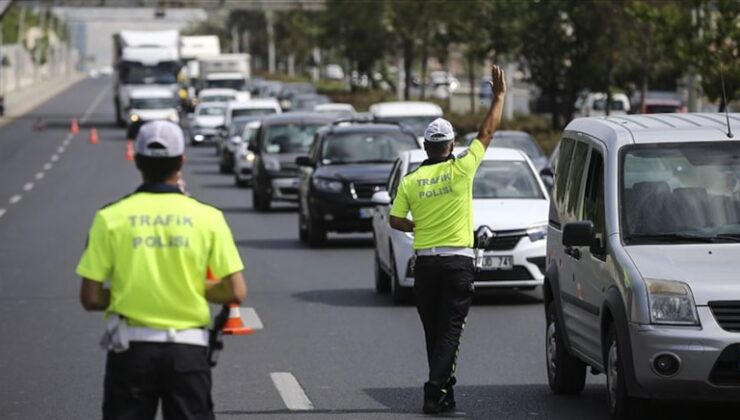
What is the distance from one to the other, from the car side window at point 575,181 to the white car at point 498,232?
193 inches

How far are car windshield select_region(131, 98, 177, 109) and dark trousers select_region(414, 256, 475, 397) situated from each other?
187 feet

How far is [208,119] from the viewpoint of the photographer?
62344mm

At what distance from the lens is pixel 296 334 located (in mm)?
15250

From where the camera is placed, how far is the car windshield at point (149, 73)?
72250 millimetres

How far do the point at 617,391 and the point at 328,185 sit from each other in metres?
15.0

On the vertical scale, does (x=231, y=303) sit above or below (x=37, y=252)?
above

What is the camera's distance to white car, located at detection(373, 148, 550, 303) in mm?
17016

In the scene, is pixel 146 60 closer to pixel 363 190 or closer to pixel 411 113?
pixel 411 113

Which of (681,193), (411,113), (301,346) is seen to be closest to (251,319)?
(301,346)

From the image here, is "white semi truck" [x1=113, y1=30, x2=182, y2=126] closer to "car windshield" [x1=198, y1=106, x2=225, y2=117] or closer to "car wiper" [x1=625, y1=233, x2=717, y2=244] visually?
"car windshield" [x1=198, y1=106, x2=225, y2=117]

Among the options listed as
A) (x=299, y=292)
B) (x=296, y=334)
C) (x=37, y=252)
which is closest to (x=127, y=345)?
(x=296, y=334)

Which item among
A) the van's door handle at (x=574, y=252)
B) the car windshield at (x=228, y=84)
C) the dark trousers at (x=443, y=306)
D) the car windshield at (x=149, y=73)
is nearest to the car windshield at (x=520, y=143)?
the van's door handle at (x=574, y=252)

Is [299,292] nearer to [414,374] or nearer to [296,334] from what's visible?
[296,334]

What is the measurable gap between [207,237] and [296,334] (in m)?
8.62
